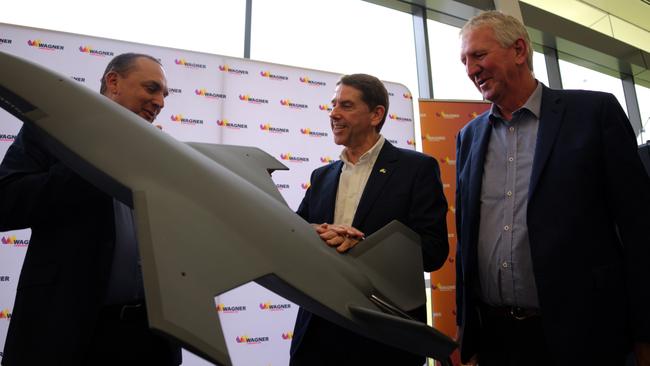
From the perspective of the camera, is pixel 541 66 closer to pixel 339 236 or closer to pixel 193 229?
pixel 339 236

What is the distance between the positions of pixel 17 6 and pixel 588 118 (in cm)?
459

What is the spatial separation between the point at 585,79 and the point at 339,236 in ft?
26.2

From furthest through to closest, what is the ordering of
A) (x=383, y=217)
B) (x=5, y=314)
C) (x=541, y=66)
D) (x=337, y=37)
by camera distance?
(x=541, y=66), (x=337, y=37), (x=5, y=314), (x=383, y=217)

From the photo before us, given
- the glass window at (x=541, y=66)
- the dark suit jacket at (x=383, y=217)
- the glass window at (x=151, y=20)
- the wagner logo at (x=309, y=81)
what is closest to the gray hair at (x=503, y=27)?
the dark suit jacket at (x=383, y=217)

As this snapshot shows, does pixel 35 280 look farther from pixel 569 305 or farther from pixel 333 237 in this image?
pixel 569 305

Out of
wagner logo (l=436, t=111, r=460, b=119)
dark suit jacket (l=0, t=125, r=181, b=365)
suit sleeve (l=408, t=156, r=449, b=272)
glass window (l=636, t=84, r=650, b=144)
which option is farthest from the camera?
glass window (l=636, t=84, r=650, b=144)

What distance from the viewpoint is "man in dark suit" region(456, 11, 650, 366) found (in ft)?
4.17

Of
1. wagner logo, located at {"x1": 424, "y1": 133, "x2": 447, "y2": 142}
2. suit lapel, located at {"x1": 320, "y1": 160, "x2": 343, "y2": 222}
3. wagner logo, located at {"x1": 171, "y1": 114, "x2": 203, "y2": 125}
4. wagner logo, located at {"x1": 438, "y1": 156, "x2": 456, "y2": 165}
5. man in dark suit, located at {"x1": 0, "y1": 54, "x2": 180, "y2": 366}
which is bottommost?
man in dark suit, located at {"x1": 0, "y1": 54, "x2": 180, "y2": 366}

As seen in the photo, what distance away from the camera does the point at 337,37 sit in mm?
4879

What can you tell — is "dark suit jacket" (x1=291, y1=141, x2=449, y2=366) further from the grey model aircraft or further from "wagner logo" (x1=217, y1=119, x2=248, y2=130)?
"wagner logo" (x1=217, y1=119, x2=248, y2=130)

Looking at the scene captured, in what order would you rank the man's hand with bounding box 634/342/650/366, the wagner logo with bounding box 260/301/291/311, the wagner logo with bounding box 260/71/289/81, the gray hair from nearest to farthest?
the man's hand with bounding box 634/342/650/366 → the gray hair → the wagner logo with bounding box 260/301/291/311 → the wagner logo with bounding box 260/71/289/81

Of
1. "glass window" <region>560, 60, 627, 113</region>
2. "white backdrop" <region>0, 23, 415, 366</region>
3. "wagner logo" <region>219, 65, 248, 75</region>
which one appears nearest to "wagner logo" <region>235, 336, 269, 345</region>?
"white backdrop" <region>0, 23, 415, 366</region>

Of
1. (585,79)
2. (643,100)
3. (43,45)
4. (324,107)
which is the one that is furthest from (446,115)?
(643,100)

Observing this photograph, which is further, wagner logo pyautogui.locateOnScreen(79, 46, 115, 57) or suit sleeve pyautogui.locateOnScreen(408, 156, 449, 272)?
wagner logo pyautogui.locateOnScreen(79, 46, 115, 57)
